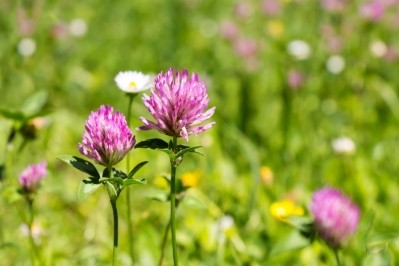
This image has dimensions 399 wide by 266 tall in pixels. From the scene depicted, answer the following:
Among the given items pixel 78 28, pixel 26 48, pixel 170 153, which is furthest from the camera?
pixel 78 28

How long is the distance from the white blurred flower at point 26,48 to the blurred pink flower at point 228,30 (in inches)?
38.8

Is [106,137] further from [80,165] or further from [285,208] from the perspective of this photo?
[285,208]

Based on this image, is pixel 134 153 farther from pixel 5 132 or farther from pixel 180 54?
pixel 180 54

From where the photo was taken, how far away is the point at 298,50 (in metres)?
2.60

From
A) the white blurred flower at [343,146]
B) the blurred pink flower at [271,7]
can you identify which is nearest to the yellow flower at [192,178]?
the white blurred flower at [343,146]

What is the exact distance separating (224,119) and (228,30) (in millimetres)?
883

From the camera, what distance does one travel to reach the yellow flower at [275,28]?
3248mm

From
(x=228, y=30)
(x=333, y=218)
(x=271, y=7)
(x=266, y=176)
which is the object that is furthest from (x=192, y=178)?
(x=271, y=7)

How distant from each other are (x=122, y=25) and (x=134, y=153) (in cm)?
140

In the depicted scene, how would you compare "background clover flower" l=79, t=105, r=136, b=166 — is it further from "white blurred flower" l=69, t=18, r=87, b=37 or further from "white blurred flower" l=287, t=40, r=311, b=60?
"white blurred flower" l=69, t=18, r=87, b=37

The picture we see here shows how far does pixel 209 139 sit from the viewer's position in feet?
7.30

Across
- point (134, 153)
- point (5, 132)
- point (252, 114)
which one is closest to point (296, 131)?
point (252, 114)

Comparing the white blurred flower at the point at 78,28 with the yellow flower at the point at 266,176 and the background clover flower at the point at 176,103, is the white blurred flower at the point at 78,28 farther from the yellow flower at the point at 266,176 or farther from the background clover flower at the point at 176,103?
the background clover flower at the point at 176,103

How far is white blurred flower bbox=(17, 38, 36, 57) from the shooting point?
2519 mm
